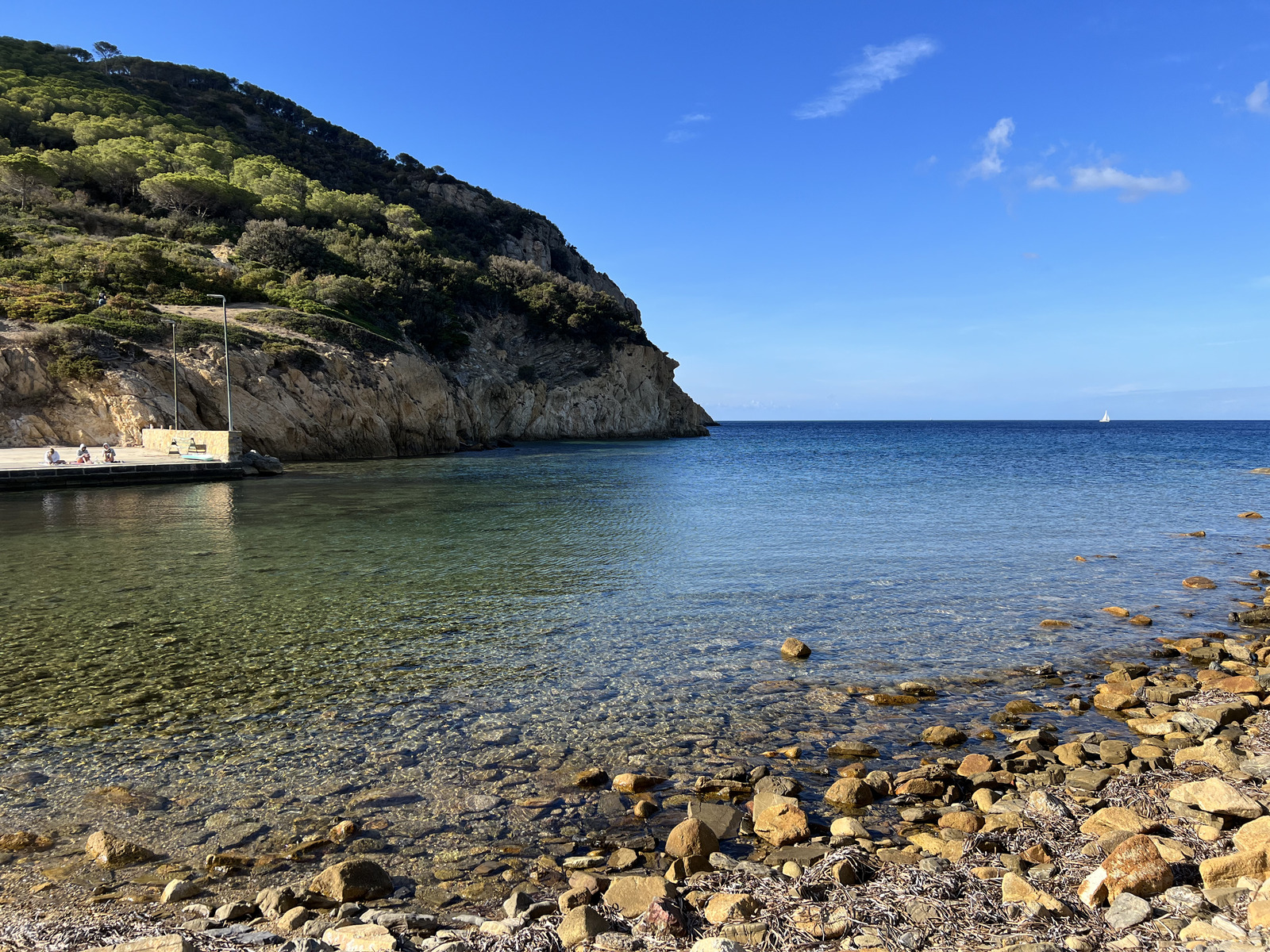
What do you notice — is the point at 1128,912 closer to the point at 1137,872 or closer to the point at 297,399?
the point at 1137,872

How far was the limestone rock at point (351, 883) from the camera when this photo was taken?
4.25m

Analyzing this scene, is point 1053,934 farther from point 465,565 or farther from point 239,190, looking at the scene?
point 239,190

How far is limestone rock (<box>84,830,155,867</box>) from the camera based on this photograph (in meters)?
4.66

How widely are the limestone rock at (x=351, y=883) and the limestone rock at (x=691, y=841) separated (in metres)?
1.70

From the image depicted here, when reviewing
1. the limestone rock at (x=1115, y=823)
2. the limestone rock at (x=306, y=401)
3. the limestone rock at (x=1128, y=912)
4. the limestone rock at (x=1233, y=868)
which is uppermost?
the limestone rock at (x=306, y=401)

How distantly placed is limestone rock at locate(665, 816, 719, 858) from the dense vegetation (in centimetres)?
4348

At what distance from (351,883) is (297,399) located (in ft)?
147


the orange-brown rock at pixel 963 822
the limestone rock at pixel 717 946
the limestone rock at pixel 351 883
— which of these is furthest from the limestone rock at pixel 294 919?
the orange-brown rock at pixel 963 822

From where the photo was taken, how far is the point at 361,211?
76.2 m

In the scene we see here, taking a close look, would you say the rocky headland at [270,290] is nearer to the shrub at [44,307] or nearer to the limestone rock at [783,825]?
the shrub at [44,307]

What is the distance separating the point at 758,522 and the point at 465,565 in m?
9.78

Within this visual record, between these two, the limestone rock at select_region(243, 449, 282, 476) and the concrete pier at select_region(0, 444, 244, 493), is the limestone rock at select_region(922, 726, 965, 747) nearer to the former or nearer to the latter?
the concrete pier at select_region(0, 444, 244, 493)

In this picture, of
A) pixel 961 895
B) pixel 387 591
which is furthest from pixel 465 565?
pixel 961 895

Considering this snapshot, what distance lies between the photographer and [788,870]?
14.4 ft
